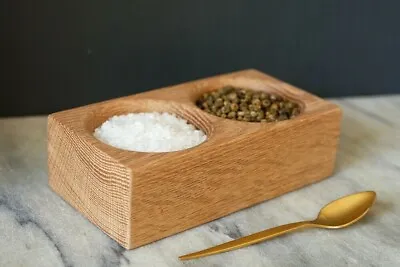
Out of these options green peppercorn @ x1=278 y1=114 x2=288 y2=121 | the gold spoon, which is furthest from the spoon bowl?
green peppercorn @ x1=278 y1=114 x2=288 y2=121

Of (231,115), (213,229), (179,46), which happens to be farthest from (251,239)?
(179,46)

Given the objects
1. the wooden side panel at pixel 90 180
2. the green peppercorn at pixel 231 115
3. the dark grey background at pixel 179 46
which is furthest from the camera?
the dark grey background at pixel 179 46

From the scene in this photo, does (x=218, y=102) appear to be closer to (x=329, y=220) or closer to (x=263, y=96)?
(x=263, y=96)

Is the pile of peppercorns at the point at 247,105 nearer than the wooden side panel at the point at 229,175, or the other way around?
the wooden side panel at the point at 229,175

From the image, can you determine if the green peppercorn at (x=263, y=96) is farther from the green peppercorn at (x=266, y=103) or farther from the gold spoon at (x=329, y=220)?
the gold spoon at (x=329, y=220)

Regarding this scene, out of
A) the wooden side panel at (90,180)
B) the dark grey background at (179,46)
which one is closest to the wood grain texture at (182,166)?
the wooden side panel at (90,180)

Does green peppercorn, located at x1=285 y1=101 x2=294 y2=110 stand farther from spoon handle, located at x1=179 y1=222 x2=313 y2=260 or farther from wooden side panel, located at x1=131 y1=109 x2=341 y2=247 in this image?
spoon handle, located at x1=179 y1=222 x2=313 y2=260
